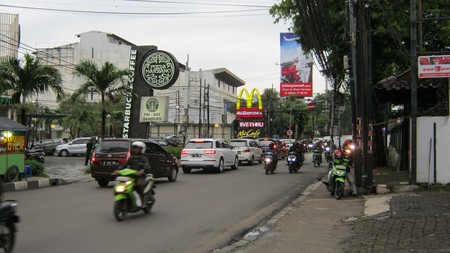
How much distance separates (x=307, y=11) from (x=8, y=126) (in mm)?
10534

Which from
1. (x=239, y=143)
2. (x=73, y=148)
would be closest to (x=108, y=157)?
(x=239, y=143)

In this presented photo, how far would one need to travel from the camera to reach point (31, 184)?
15.8m

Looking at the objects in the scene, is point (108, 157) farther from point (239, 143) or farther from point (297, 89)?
point (297, 89)

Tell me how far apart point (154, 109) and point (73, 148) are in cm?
1410

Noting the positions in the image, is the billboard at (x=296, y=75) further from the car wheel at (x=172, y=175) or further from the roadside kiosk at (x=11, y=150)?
the roadside kiosk at (x=11, y=150)

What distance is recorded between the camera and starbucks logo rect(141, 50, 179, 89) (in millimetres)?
28281

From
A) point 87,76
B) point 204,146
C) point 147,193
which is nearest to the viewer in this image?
point 147,193

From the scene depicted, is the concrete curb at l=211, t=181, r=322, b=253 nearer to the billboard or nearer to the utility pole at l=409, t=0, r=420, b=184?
the utility pole at l=409, t=0, r=420, b=184

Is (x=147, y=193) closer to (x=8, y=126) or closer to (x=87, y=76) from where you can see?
(x=8, y=126)

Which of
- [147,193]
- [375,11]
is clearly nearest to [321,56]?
[375,11]

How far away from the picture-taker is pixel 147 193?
10.2 metres

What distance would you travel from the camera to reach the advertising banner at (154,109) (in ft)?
91.2

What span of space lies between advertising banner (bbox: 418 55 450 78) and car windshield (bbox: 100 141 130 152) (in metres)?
9.38

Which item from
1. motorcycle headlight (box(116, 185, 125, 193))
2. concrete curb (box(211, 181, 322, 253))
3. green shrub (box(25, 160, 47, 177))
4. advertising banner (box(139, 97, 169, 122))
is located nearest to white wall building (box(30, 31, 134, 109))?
advertising banner (box(139, 97, 169, 122))
